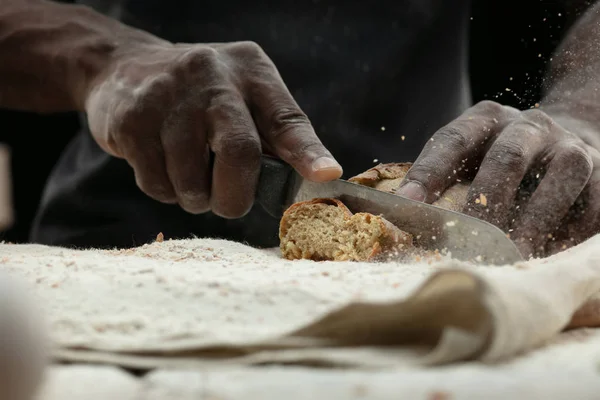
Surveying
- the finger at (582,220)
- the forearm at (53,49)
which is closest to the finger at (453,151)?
the finger at (582,220)

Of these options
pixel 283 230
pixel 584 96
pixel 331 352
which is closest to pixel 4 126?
pixel 283 230

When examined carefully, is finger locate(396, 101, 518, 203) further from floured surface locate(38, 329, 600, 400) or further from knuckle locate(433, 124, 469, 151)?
floured surface locate(38, 329, 600, 400)

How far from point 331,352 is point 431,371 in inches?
4.4

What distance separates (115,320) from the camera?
35.7 inches

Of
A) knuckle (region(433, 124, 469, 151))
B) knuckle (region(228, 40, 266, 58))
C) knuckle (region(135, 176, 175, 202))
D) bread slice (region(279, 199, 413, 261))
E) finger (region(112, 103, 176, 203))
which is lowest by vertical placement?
knuckle (region(135, 176, 175, 202))

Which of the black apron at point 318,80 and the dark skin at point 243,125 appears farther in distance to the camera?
the black apron at point 318,80

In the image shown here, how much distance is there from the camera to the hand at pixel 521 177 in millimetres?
1718

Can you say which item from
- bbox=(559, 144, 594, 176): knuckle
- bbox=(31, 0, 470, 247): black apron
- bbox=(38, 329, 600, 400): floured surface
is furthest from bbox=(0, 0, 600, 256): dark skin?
bbox=(38, 329, 600, 400): floured surface

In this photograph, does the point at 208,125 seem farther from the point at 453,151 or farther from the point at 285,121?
the point at 453,151

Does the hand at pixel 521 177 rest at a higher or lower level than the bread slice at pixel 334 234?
higher

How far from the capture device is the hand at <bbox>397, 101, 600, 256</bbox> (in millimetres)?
1718

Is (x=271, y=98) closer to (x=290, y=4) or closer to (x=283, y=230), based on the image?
(x=283, y=230)

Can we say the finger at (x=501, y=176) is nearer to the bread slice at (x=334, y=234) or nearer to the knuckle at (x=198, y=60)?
the bread slice at (x=334, y=234)

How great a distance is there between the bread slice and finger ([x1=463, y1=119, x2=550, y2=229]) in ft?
0.79
